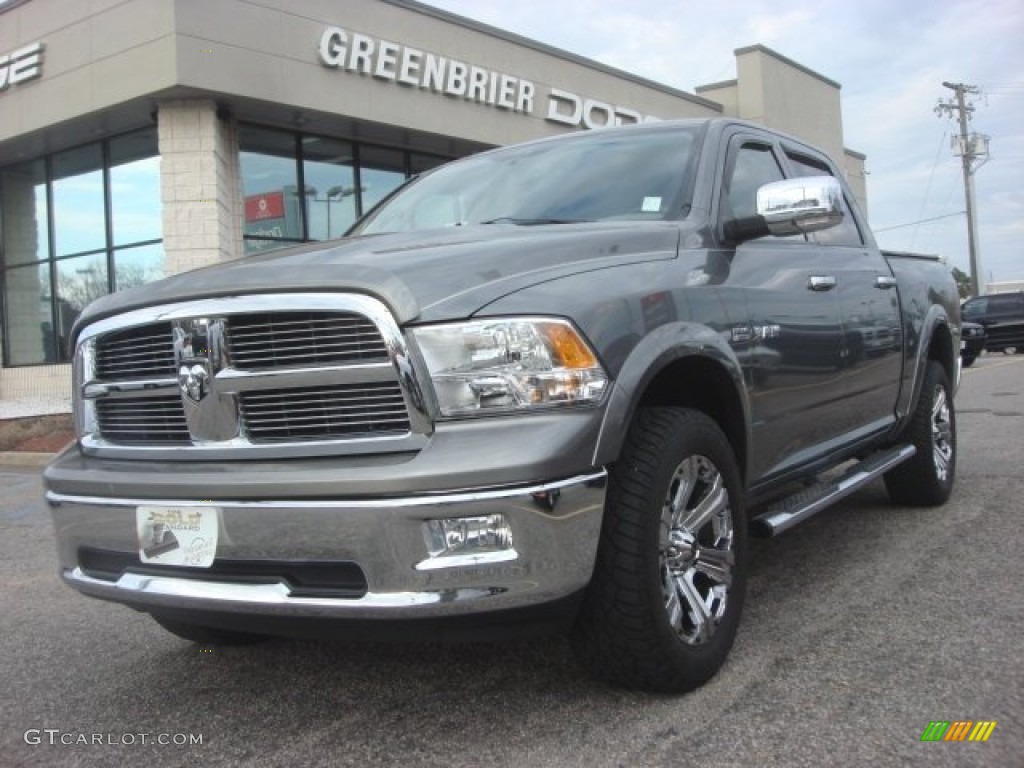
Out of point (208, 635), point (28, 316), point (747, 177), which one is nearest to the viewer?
point (208, 635)

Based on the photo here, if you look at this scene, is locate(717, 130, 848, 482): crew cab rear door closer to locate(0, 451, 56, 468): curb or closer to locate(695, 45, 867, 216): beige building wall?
locate(0, 451, 56, 468): curb

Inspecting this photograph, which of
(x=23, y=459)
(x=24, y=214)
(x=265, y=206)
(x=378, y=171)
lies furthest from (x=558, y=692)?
(x=24, y=214)

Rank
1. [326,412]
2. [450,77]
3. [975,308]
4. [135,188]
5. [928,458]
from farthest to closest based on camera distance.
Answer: [975,308], [450,77], [135,188], [928,458], [326,412]

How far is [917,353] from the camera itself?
4973mm

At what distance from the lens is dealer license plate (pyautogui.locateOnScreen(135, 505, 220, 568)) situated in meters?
2.41

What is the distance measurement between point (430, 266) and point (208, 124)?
458 inches

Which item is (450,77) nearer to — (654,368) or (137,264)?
(137,264)

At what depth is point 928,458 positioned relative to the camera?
16.7 feet

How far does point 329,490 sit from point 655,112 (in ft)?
61.6

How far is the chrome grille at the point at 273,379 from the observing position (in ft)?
7.65

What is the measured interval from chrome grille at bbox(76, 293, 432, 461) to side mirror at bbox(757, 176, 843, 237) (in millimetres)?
1595

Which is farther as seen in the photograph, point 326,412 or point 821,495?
point 821,495

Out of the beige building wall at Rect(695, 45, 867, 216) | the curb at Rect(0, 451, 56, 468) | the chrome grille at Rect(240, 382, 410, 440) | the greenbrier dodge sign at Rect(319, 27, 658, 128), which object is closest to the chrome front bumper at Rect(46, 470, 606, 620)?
the chrome grille at Rect(240, 382, 410, 440)

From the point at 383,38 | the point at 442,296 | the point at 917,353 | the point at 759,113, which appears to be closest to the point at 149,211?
the point at 383,38
